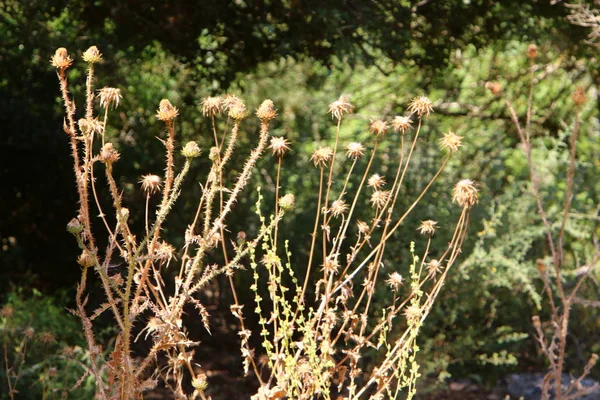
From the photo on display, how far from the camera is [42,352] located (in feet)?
13.8

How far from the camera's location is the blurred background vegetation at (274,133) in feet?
16.5

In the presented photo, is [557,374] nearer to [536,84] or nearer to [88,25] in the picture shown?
[88,25]

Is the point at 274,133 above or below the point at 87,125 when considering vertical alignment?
below

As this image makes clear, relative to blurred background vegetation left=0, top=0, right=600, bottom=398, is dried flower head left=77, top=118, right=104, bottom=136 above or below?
above

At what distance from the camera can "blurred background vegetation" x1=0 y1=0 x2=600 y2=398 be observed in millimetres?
5039

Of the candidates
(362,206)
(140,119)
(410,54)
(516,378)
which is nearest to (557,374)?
(362,206)

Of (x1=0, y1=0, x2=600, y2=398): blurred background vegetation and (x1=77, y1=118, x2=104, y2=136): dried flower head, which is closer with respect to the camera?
(x1=77, y1=118, x2=104, y2=136): dried flower head

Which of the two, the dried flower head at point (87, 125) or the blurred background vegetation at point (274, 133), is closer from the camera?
the dried flower head at point (87, 125)

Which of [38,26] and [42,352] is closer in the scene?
[42,352]

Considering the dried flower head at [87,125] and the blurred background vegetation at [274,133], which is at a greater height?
the dried flower head at [87,125]

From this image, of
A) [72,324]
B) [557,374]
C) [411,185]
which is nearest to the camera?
[557,374]

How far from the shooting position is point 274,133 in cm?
556

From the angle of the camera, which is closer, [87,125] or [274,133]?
[87,125]

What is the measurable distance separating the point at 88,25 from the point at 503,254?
283cm
